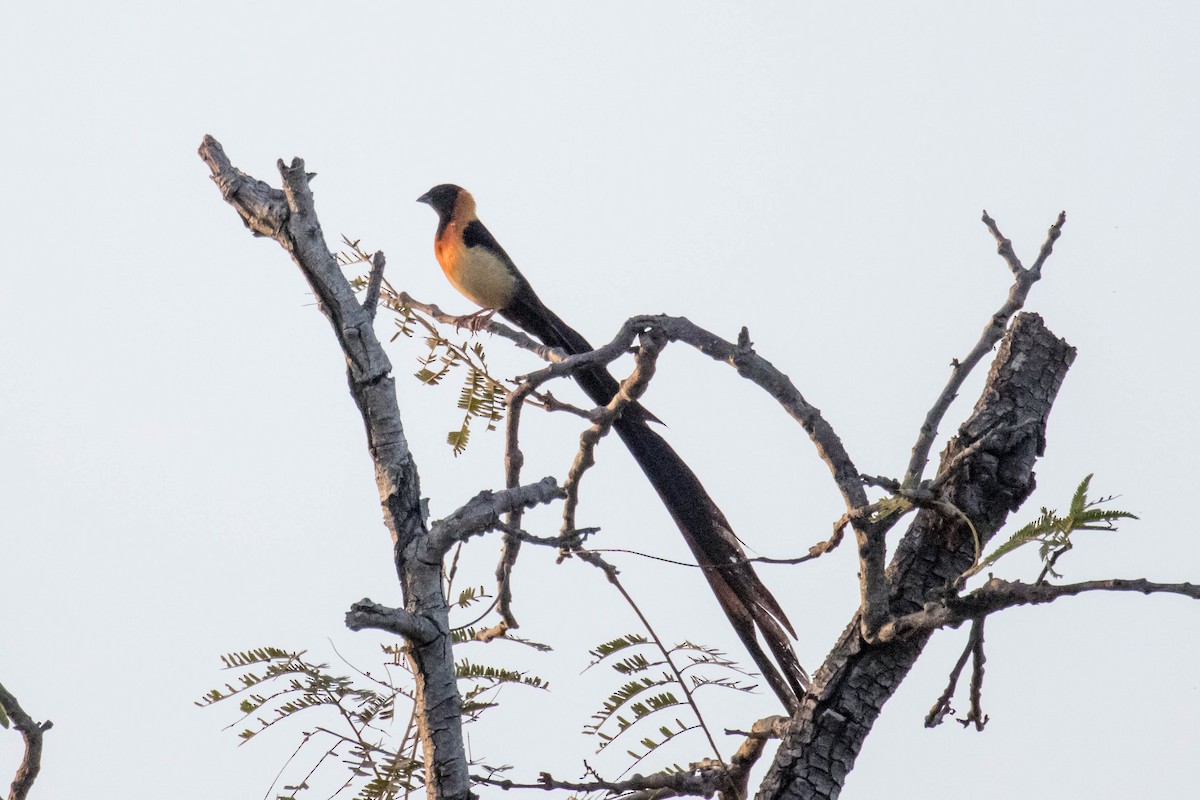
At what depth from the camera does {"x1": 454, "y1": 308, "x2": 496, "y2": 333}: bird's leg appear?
149 inches

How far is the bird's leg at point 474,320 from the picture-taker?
379 centimetres

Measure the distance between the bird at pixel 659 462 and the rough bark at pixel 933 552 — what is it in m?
0.12

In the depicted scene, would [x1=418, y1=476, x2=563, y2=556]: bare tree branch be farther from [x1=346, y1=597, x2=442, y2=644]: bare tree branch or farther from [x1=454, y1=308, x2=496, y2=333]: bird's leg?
[x1=454, y1=308, x2=496, y2=333]: bird's leg

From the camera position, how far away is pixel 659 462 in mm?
3254

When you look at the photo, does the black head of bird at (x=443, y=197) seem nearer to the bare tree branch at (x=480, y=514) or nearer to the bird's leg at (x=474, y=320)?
the bird's leg at (x=474, y=320)

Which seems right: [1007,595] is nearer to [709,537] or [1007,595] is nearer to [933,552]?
[933,552]

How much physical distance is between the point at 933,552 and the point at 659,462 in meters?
0.78

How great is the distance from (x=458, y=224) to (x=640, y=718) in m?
2.28

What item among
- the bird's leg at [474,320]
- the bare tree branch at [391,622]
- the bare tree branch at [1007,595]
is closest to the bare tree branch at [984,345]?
the bare tree branch at [1007,595]

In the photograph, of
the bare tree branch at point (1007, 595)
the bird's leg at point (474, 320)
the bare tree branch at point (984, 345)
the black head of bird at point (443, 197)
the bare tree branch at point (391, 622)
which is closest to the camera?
the bare tree branch at point (1007, 595)

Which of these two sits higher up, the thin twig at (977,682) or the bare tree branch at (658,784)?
the thin twig at (977,682)

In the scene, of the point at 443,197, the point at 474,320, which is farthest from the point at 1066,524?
the point at 443,197

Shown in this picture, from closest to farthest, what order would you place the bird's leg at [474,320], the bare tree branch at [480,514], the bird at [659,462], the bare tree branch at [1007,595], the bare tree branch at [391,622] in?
the bare tree branch at [1007,595], the bare tree branch at [391,622], the bare tree branch at [480,514], the bird at [659,462], the bird's leg at [474,320]

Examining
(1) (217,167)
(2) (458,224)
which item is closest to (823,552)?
(1) (217,167)
